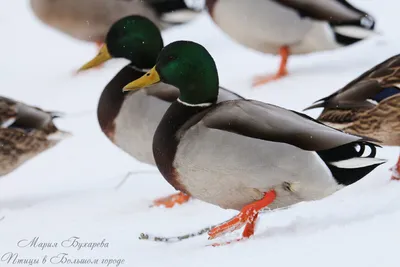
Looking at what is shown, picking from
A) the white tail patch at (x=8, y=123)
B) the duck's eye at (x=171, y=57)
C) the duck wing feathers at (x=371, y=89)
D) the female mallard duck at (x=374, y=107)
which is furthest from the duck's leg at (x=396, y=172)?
the white tail patch at (x=8, y=123)

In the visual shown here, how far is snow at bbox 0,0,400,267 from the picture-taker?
9.12ft

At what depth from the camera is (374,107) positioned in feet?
11.1

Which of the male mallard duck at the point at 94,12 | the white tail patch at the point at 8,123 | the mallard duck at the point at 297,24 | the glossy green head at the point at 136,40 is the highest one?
the glossy green head at the point at 136,40

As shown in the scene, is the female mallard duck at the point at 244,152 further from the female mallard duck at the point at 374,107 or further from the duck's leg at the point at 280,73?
the duck's leg at the point at 280,73

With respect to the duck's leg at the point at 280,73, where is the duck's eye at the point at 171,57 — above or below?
above

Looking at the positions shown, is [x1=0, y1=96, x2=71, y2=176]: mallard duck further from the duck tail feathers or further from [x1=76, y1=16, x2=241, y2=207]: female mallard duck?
the duck tail feathers

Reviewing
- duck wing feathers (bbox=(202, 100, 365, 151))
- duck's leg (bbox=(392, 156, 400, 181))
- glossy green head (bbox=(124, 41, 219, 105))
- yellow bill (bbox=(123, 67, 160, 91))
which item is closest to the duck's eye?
glossy green head (bbox=(124, 41, 219, 105))

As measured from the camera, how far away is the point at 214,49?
19.0 ft

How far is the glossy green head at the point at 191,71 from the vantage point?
3016 millimetres

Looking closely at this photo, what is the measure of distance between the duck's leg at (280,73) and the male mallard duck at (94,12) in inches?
42.1

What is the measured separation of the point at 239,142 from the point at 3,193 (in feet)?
5.93

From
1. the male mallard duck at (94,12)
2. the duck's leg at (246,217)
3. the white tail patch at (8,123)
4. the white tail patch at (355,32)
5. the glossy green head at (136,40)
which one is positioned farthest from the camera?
the male mallard duck at (94,12)

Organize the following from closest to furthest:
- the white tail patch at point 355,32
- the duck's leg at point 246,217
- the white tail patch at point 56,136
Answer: the duck's leg at point 246,217, the white tail patch at point 56,136, the white tail patch at point 355,32

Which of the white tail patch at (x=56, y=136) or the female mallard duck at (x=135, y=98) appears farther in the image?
the white tail patch at (x=56, y=136)
